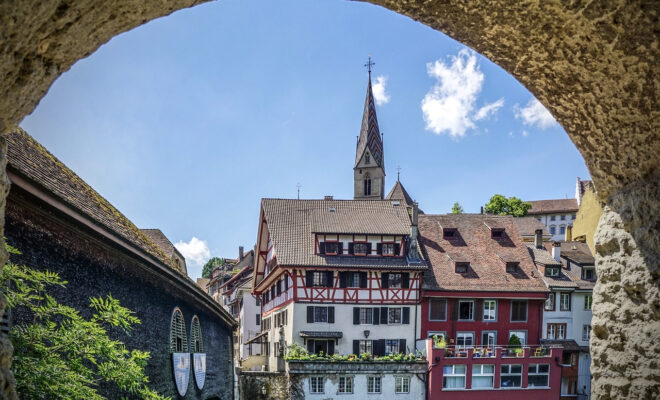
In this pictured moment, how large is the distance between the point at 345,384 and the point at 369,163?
32.5 meters

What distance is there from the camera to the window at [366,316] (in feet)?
77.1

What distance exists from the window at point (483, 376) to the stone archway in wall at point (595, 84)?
20.9m

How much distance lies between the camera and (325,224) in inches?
976

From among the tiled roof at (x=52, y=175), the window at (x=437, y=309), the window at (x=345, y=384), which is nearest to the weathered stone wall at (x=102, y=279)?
the tiled roof at (x=52, y=175)

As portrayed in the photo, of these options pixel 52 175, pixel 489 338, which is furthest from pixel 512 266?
pixel 52 175

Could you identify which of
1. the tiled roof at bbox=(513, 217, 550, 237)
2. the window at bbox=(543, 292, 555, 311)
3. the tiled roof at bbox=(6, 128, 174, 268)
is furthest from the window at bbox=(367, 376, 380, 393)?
the tiled roof at bbox=(513, 217, 550, 237)

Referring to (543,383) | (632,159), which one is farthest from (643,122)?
(543,383)

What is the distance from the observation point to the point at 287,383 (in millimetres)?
21094

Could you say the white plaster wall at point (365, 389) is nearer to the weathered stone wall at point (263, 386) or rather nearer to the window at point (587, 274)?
the weathered stone wall at point (263, 386)

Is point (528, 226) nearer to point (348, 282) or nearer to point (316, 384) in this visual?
point (348, 282)

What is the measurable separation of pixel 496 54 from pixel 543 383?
22.9m

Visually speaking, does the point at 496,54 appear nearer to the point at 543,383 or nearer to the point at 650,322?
the point at 650,322

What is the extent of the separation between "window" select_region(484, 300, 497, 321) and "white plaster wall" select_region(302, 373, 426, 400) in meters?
4.90

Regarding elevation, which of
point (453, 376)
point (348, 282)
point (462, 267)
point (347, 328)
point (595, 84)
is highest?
point (595, 84)
